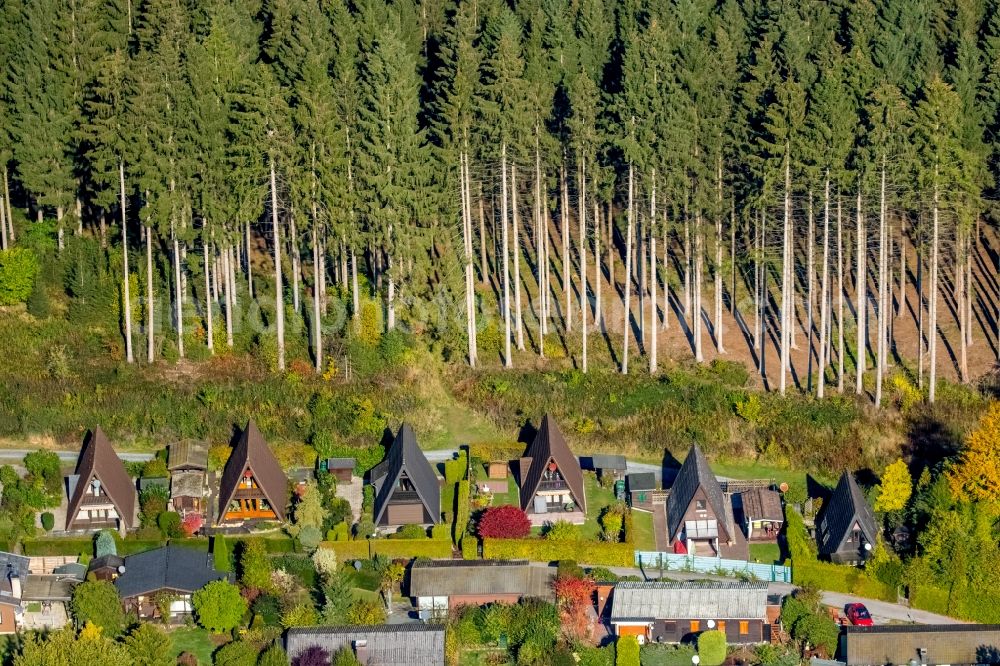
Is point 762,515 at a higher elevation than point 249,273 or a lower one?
lower

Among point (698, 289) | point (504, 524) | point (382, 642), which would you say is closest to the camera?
point (382, 642)

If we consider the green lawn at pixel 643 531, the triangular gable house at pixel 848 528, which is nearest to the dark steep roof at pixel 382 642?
the green lawn at pixel 643 531

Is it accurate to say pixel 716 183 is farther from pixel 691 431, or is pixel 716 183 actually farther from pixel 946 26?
pixel 946 26

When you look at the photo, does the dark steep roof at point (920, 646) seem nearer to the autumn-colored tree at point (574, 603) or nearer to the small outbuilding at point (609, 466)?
the autumn-colored tree at point (574, 603)

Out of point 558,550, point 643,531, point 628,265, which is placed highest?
point 628,265

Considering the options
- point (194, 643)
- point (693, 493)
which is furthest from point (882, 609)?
point (194, 643)

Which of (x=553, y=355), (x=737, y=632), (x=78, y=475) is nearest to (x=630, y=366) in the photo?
(x=553, y=355)

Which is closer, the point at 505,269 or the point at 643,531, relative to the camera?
the point at 643,531

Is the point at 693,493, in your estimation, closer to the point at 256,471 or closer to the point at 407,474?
the point at 407,474
